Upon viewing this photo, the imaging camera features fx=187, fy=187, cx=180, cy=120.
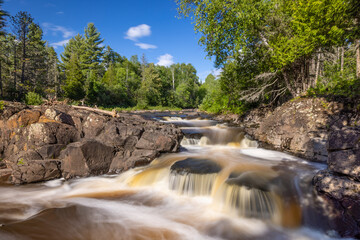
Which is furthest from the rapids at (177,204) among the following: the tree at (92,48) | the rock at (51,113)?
the tree at (92,48)

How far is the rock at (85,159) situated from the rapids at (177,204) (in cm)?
32

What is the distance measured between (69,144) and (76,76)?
32180 millimetres

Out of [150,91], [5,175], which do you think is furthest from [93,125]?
[150,91]

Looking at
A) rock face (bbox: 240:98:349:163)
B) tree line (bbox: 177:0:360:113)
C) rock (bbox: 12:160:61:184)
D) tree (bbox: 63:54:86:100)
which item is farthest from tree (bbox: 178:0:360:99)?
tree (bbox: 63:54:86:100)

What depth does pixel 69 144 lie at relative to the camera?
282 inches

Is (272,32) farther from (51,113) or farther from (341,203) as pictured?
(51,113)

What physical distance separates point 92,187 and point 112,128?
2.62m

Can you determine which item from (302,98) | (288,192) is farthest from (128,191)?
(302,98)

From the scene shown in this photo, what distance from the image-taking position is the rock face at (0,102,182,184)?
21.9 feet

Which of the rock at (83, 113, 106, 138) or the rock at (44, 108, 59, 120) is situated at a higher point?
the rock at (44, 108, 59, 120)

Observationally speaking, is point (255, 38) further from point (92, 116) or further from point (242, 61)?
point (92, 116)

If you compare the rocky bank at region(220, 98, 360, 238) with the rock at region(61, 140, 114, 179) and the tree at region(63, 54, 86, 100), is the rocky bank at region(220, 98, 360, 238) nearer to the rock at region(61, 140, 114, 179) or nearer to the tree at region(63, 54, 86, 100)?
the rock at region(61, 140, 114, 179)

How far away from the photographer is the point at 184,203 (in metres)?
5.51

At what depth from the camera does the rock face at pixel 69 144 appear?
666 cm
